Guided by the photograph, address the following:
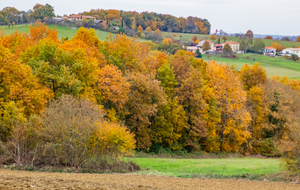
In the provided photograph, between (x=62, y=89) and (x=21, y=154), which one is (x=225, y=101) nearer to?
(x=62, y=89)

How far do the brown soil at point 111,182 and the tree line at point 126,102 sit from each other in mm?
4212

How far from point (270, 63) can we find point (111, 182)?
11502 centimetres

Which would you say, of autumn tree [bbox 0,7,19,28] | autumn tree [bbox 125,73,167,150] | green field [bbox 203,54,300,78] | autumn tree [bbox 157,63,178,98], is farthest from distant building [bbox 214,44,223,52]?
autumn tree [bbox 125,73,167,150]

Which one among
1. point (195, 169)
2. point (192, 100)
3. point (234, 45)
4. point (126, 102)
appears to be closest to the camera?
point (195, 169)

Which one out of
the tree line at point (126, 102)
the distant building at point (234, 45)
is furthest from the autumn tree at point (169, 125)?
the distant building at point (234, 45)

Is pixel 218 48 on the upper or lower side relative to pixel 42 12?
lower

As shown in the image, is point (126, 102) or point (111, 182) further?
point (126, 102)

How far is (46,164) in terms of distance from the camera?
1046 inches

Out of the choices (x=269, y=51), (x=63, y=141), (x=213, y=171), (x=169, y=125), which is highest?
(x=269, y=51)

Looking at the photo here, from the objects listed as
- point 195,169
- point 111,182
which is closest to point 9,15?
point 195,169

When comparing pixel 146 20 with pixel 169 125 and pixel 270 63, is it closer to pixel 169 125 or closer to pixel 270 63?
pixel 270 63

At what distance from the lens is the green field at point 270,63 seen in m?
108

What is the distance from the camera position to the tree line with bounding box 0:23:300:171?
27.1m

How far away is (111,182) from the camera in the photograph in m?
21.0
